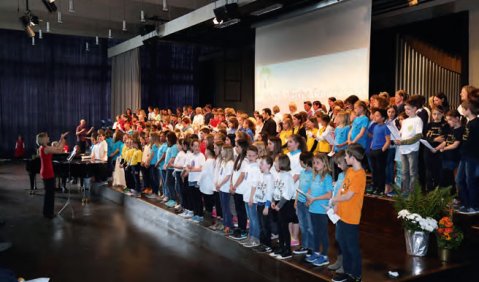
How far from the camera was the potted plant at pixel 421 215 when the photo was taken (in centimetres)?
459

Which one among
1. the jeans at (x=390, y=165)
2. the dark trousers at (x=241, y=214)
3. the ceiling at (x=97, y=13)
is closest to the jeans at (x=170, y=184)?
the dark trousers at (x=241, y=214)

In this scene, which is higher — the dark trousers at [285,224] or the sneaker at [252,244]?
the dark trousers at [285,224]

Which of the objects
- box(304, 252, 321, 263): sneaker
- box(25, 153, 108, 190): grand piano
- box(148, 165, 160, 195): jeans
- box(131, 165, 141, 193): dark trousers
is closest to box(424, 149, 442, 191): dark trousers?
box(304, 252, 321, 263): sneaker

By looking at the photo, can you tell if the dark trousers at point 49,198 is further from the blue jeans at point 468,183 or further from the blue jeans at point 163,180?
the blue jeans at point 468,183

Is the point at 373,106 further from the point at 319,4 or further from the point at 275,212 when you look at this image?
the point at 319,4

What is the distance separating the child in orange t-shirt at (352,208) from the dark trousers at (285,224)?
2.72 ft

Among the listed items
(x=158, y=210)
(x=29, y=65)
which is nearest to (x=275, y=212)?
(x=158, y=210)

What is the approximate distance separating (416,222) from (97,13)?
1282cm

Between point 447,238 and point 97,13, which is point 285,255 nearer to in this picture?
point 447,238

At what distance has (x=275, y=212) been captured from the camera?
4.79m

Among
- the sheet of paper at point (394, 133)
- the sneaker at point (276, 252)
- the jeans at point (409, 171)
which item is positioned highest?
the sheet of paper at point (394, 133)

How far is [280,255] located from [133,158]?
179 inches

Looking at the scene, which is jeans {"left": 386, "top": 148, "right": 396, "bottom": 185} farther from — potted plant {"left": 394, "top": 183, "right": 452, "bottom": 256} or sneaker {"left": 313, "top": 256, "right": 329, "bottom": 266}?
sneaker {"left": 313, "top": 256, "right": 329, "bottom": 266}

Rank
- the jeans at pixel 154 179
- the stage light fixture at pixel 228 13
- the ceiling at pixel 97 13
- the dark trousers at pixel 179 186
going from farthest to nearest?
the ceiling at pixel 97 13 → the stage light fixture at pixel 228 13 → the jeans at pixel 154 179 → the dark trousers at pixel 179 186
